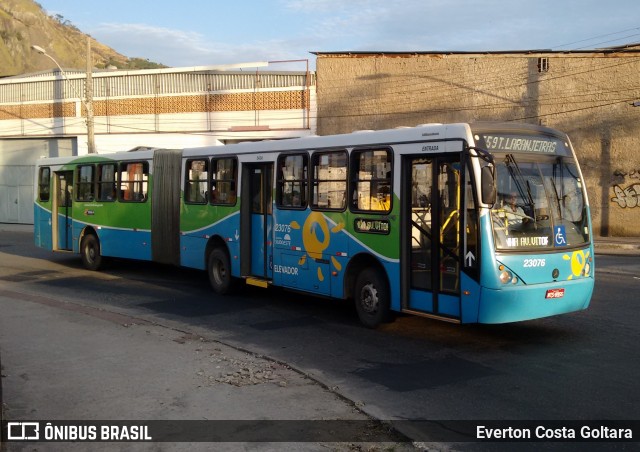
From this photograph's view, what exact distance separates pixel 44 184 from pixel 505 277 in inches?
625

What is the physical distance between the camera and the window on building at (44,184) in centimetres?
2053

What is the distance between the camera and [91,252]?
1905 centimetres

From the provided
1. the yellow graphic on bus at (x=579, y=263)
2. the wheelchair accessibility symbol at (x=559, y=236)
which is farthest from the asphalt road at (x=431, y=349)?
A: the wheelchair accessibility symbol at (x=559, y=236)

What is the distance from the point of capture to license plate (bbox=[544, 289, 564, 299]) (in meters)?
9.09

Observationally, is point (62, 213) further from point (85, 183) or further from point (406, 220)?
point (406, 220)

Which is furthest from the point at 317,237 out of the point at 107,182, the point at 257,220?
the point at 107,182

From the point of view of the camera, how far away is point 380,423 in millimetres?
6391

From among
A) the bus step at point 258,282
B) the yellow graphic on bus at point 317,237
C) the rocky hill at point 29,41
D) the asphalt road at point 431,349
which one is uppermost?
the rocky hill at point 29,41

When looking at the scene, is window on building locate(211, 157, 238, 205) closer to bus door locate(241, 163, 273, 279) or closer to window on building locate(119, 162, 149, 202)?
bus door locate(241, 163, 273, 279)

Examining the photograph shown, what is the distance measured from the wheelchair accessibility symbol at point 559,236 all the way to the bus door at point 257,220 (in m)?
5.43

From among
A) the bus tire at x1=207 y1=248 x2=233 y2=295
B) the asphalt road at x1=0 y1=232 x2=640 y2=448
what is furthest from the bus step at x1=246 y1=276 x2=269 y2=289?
the bus tire at x1=207 y1=248 x2=233 y2=295

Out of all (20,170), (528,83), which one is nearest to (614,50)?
(528,83)

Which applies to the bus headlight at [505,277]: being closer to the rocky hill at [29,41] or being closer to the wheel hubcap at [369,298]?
the wheel hubcap at [369,298]

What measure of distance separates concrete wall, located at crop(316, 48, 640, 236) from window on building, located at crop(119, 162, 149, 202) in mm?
16875
